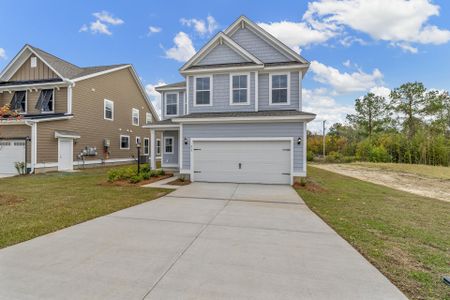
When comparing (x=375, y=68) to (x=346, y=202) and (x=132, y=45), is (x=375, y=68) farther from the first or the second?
(x=132, y=45)

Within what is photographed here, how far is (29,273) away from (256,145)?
8737 mm

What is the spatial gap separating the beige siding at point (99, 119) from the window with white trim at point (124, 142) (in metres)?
0.34

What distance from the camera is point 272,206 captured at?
6.51 metres

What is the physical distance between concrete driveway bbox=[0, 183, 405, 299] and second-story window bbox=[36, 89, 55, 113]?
1512cm

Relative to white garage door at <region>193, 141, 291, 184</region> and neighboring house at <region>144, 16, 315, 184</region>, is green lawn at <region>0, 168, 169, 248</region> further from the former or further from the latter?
neighboring house at <region>144, 16, 315, 184</region>

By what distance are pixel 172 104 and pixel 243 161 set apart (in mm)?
7659

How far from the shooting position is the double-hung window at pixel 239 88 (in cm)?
1126

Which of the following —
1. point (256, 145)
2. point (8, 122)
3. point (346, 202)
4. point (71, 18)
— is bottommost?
point (346, 202)

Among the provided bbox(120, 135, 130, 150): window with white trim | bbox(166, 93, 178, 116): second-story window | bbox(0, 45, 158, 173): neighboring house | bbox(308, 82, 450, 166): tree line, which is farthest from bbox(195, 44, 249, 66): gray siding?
bbox(308, 82, 450, 166): tree line

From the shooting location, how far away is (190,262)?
311 cm

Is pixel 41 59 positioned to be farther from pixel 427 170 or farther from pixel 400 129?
pixel 400 129

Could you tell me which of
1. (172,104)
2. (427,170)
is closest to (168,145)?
(172,104)

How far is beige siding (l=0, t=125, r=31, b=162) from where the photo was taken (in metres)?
13.2

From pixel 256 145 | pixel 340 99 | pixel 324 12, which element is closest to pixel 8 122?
pixel 256 145
